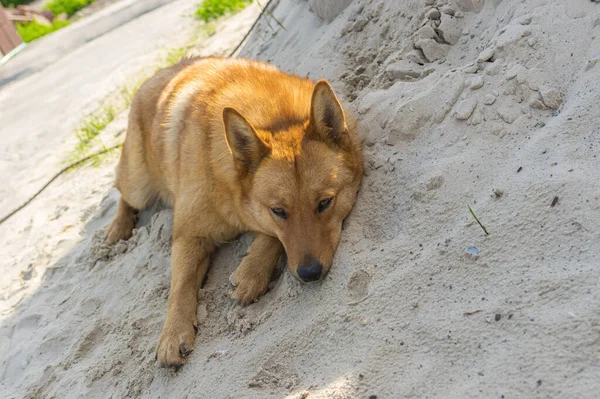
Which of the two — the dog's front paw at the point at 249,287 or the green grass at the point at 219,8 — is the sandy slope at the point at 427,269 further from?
the green grass at the point at 219,8

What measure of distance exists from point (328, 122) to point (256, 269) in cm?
94

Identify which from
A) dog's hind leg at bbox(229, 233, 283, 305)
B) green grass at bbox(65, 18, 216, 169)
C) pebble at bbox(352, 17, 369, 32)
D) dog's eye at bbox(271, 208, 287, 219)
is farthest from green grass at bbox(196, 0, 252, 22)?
dog's eye at bbox(271, 208, 287, 219)

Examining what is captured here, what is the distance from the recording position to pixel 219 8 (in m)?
9.16

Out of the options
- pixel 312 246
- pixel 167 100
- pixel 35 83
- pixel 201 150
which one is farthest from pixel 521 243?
pixel 35 83

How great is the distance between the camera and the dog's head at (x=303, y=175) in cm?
299

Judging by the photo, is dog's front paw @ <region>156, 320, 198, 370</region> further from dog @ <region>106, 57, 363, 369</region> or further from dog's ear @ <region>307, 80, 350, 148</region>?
dog's ear @ <region>307, 80, 350, 148</region>

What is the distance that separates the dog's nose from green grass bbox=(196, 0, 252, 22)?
7.13 m

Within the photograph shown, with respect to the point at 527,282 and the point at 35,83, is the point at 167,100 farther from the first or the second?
the point at 35,83

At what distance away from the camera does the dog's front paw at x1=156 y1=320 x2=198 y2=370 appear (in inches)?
118

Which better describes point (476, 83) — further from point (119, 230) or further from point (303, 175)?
point (119, 230)

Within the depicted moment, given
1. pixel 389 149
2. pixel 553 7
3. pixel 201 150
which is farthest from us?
pixel 201 150

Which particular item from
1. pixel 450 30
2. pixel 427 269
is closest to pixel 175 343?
pixel 427 269

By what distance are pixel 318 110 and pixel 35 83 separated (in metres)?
9.00

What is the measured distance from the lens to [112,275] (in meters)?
4.20
